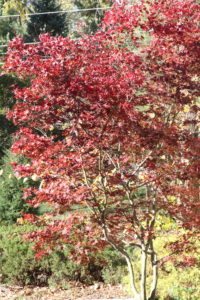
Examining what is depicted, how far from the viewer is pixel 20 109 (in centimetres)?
340

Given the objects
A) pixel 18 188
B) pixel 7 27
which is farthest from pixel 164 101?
pixel 7 27

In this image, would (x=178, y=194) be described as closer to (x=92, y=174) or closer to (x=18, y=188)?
(x=92, y=174)

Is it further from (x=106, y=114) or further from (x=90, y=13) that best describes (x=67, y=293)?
(x=90, y=13)

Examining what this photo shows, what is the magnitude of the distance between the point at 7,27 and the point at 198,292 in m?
26.6

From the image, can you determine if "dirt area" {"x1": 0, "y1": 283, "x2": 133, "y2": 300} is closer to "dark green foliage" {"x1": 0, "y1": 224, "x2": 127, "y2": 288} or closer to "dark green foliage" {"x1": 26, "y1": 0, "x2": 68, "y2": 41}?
"dark green foliage" {"x1": 0, "y1": 224, "x2": 127, "y2": 288}

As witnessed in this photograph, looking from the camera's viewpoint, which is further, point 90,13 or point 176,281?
point 90,13

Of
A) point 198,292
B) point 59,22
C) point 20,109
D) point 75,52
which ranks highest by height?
point 59,22

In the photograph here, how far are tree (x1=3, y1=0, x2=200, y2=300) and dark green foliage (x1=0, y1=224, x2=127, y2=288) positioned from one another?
2.32 ft

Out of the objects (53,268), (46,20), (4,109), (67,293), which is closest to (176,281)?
(67,293)

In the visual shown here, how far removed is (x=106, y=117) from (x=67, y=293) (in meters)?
2.77

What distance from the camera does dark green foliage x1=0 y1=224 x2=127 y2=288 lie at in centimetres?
521

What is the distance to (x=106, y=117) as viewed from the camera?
3.44m

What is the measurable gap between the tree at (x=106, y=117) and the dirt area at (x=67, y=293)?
0.57m

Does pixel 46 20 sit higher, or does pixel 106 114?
pixel 46 20
